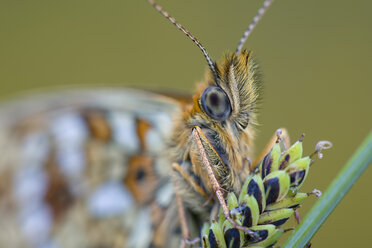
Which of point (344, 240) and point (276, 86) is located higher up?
point (276, 86)

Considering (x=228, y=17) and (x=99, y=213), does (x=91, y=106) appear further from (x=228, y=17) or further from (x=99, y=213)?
(x=228, y=17)

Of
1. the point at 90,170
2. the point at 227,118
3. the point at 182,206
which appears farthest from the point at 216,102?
the point at 90,170

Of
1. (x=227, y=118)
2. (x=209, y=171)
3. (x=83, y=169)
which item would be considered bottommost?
(x=83, y=169)

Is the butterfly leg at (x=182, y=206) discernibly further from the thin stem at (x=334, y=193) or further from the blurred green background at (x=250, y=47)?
the blurred green background at (x=250, y=47)

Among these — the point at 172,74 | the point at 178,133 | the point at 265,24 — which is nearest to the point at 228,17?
the point at 265,24

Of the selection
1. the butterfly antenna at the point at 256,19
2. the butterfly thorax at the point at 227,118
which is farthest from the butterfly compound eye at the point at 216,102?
the butterfly antenna at the point at 256,19

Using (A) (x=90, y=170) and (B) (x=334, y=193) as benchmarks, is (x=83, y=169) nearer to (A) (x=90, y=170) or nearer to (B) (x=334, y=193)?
(A) (x=90, y=170)

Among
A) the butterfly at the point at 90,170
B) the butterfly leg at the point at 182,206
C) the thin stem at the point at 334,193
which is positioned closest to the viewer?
the thin stem at the point at 334,193
